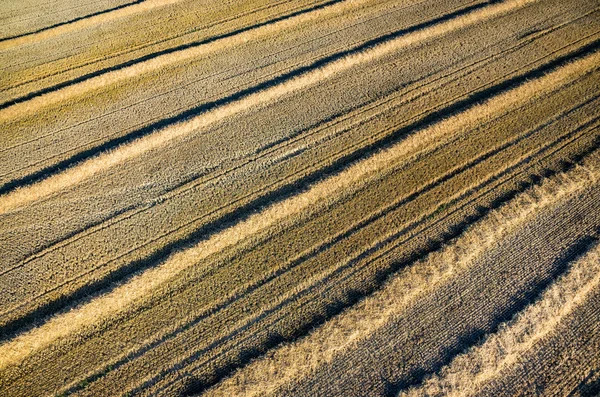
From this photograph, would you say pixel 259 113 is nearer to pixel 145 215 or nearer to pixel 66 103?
pixel 145 215

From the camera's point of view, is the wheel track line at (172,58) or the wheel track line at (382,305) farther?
the wheel track line at (172,58)

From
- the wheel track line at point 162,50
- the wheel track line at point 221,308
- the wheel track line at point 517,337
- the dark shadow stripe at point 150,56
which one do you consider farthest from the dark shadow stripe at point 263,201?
the wheel track line at point 162,50

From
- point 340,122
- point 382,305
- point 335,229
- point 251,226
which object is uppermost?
point 340,122

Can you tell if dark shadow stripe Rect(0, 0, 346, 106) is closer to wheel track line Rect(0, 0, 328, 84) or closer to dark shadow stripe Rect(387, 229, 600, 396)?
wheel track line Rect(0, 0, 328, 84)

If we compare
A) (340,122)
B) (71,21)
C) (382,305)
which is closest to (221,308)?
(382,305)

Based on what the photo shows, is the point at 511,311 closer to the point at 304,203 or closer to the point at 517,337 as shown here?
the point at 517,337

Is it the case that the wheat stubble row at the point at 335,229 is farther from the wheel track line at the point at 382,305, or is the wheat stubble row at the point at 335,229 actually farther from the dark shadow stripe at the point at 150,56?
the dark shadow stripe at the point at 150,56
